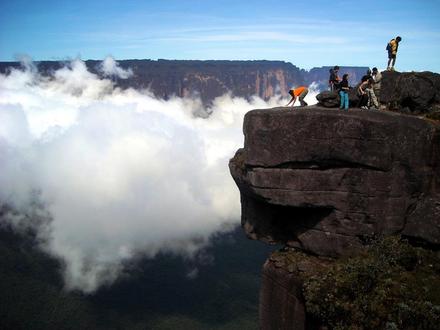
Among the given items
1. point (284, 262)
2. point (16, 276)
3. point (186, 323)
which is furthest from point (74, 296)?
point (284, 262)

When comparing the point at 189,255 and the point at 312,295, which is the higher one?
the point at 312,295

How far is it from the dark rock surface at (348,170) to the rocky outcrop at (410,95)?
8.40 ft

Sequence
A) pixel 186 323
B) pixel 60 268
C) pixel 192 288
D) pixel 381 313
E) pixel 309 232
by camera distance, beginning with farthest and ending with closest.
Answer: pixel 60 268
pixel 192 288
pixel 186 323
pixel 309 232
pixel 381 313

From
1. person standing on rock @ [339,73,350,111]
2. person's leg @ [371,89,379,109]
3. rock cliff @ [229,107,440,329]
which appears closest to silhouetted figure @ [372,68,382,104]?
person's leg @ [371,89,379,109]

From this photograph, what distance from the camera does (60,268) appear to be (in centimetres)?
16175

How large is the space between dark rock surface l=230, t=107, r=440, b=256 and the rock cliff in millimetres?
45

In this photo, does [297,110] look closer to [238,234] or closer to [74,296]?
[74,296]

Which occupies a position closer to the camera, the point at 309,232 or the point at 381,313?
the point at 381,313

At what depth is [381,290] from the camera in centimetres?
1805

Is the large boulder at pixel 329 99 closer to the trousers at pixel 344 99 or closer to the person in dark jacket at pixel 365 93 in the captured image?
the trousers at pixel 344 99

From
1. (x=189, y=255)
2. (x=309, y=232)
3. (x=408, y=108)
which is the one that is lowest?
(x=189, y=255)

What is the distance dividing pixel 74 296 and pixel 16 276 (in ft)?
66.9

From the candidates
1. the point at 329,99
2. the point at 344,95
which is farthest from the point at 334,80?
the point at 344,95

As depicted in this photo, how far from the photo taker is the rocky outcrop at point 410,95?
22.7 meters
